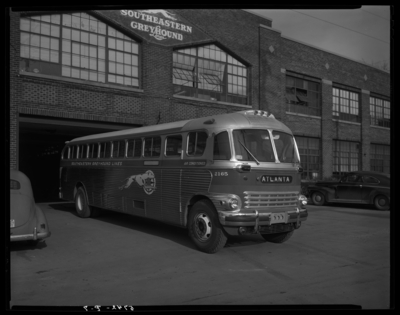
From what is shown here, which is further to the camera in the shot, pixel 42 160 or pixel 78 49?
pixel 42 160

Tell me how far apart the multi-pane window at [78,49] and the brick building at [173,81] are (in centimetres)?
4

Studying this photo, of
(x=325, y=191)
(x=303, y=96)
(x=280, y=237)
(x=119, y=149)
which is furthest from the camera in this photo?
(x=303, y=96)

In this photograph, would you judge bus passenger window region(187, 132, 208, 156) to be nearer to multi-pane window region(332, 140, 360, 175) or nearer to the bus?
the bus

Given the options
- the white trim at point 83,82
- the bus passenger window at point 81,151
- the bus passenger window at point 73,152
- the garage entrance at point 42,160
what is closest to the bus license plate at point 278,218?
the bus passenger window at point 81,151

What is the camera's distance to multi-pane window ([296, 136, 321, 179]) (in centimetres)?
2472

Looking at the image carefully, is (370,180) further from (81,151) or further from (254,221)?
(81,151)

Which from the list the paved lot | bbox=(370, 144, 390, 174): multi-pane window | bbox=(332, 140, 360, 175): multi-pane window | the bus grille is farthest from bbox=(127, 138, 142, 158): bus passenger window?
bbox=(370, 144, 390, 174): multi-pane window

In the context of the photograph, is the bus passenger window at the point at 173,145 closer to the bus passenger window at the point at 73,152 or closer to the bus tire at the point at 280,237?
the bus tire at the point at 280,237

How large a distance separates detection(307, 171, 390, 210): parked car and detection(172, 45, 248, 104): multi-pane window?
6838 millimetres

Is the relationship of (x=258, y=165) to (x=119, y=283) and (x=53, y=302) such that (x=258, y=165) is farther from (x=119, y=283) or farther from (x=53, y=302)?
(x=53, y=302)

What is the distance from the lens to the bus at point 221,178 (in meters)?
7.44

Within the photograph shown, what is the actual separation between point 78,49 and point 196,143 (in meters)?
9.82

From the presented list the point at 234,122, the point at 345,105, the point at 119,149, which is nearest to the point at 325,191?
the point at 119,149

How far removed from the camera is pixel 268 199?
25.1 ft
